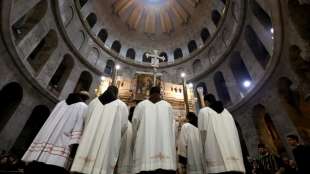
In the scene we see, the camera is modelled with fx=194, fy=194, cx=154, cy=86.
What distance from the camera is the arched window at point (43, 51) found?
494 inches

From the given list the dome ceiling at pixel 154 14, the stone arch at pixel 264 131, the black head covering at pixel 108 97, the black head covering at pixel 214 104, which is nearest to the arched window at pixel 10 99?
the black head covering at pixel 108 97

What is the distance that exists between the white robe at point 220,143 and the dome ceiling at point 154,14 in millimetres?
19130

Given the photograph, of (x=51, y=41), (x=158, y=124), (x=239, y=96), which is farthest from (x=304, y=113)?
(x=51, y=41)

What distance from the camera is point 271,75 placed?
413 inches

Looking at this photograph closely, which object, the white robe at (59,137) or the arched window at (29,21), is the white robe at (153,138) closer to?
the white robe at (59,137)

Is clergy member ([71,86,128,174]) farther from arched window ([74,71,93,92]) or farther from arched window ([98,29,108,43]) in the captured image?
arched window ([98,29,108,43])

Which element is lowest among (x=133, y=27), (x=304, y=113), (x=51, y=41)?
(x=304, y=113)

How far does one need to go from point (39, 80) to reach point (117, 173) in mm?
10389

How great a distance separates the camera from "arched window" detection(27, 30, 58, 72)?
1255cm

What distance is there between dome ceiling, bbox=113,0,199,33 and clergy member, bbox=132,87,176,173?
1946cm

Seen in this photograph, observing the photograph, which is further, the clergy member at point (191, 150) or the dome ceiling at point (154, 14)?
the dome ceiling at point (154, 14)

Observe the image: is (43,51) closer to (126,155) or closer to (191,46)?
(126,155)

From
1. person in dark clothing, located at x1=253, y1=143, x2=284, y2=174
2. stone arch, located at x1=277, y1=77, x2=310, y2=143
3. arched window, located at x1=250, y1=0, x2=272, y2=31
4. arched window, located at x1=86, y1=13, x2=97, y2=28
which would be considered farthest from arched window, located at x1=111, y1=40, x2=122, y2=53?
person in dark clothing, located at x1=253, y1=143, x2=284, y2=174

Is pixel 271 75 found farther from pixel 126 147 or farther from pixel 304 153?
pixel 126 147
